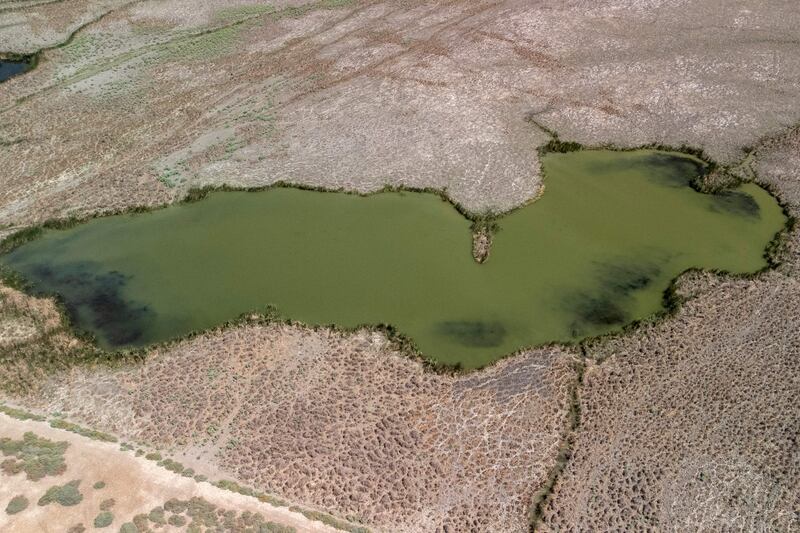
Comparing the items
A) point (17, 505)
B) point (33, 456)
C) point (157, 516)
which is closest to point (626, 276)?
point (157, 516)

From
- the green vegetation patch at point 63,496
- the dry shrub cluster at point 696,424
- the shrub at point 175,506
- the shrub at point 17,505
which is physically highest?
the shrub at point 17,505

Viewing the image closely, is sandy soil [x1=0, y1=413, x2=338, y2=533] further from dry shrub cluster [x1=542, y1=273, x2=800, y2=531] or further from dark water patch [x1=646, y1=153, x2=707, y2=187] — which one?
dark water patch [x1=646, y1=153, x2=707, y2=187]

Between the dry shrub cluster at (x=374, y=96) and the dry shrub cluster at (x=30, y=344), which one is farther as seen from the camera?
the dry shrub cluster at (x=374, y=96)

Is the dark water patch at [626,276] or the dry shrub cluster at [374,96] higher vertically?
the dry shrub cluster at [374,96]

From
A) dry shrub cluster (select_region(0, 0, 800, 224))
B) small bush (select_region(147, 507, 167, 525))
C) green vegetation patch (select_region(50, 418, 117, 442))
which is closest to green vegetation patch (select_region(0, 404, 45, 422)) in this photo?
green vegetation patch (select_region(50, 418, 117, 442))

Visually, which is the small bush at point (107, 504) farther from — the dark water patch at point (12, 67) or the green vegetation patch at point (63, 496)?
the dark water patch at point (12, 67)

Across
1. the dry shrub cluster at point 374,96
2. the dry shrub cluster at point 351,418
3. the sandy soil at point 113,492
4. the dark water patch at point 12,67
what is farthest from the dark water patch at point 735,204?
the dark water patch at point 12,67

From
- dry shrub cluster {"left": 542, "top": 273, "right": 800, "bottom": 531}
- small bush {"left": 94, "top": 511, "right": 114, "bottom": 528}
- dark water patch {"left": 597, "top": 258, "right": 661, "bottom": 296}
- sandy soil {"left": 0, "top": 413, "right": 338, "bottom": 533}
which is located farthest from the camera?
dark water patch {"left": 597, "top": 258, "right": 661, "bottom": 296}
